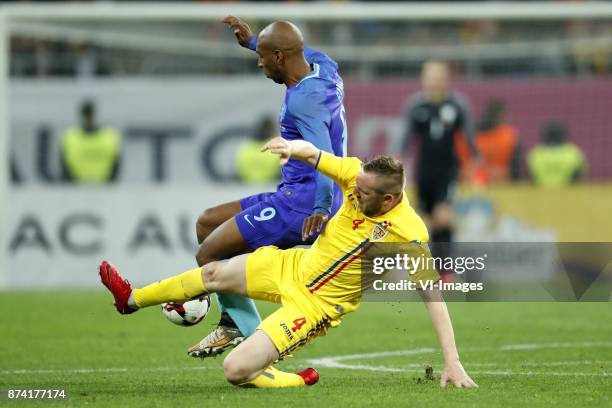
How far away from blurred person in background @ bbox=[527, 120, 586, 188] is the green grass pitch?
470 centimetres

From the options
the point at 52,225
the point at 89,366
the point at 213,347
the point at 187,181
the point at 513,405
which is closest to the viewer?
the point at 513,405

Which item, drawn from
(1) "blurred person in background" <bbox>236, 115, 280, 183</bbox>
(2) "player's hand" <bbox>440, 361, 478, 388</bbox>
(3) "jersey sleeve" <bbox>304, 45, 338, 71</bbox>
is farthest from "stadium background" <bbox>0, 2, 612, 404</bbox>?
(2) "player's hand" <bbox>440, 361, 478, 388</bbox>

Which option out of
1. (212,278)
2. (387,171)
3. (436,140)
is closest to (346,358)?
(212,278)

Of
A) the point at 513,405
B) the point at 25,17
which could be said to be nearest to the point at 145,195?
the point at 25,17

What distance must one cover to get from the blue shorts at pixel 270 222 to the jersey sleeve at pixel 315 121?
47cm

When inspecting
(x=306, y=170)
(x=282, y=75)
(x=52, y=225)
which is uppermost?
(x=282, y=75)

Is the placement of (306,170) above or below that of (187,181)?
above

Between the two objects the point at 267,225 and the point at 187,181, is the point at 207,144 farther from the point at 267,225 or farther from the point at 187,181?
the point at 267,225

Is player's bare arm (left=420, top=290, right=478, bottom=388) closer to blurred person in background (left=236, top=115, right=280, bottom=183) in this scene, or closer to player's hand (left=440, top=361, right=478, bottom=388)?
player's hand (left=440, top=361, right=478, bottom=388)

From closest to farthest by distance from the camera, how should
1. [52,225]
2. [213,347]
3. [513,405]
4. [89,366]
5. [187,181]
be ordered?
[513,405], [213,347], [89,366], [52,225], [187,181]

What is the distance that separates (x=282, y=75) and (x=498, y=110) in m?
11.0

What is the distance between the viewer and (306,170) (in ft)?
28.3

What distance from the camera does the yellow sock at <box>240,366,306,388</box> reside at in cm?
790

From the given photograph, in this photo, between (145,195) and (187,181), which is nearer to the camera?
(145,195)
